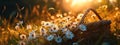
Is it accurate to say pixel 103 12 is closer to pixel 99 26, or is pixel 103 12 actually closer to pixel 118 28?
pixel 118 28

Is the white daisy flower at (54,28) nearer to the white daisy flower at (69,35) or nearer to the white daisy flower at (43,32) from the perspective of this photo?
the white daisy flower at (43,32)

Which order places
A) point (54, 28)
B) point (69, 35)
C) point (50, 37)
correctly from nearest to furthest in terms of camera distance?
point (69, 35)
point (50, 37)
point (54, 28)

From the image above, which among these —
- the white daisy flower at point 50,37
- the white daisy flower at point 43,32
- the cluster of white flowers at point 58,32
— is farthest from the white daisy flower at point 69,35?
the white daisy flower at point 43,32

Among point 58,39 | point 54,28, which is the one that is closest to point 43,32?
point 54,28

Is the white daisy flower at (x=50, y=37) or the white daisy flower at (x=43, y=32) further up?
the white daisy flower at (x=43, y=32)

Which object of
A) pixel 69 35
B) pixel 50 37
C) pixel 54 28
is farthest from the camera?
pixel 54 28

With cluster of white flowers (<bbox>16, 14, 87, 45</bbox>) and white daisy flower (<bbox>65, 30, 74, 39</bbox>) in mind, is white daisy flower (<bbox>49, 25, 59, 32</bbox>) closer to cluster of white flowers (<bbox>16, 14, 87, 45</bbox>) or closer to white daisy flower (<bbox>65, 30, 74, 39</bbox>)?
cluster of white flowers (<bbox>16, 14, 87, 45</bbox>)

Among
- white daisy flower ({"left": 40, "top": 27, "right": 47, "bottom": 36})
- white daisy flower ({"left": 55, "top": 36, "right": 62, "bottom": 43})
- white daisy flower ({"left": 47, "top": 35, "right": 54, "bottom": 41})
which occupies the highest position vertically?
white daisy flower ({"left": 40, "top": 27, "right": 47, "bottom": 36})

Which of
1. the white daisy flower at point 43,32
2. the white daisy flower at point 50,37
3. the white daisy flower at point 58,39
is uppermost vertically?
the white daisy flower at point 43,32

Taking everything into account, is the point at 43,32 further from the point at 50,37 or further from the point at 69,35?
the point at 69,35

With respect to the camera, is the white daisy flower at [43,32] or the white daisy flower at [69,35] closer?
the white daisy flower at [69,35]

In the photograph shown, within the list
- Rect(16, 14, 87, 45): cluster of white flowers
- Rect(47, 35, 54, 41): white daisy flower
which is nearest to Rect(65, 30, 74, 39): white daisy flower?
Rect(16, 14, 87, 45): cluster of white flowers

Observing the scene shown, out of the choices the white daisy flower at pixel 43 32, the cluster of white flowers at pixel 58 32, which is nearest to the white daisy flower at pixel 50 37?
the cluster of white flowers at pixel 58 32
